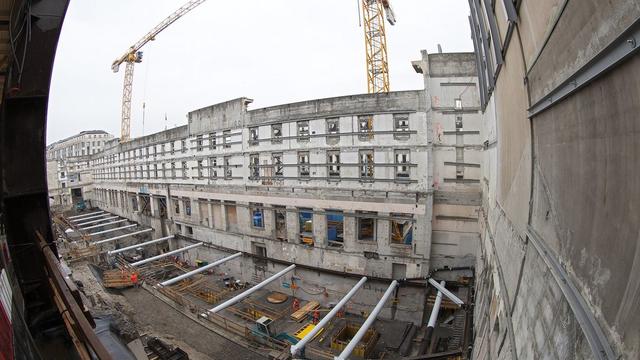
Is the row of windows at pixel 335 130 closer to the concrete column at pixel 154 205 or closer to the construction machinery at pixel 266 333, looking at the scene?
the construction machinery at pixel 266 333

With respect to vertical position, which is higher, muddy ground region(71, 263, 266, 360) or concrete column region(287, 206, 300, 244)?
concrete column region(287, 206, 300, 244)

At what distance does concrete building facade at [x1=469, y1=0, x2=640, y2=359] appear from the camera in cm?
181

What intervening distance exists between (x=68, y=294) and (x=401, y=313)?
47.5ft

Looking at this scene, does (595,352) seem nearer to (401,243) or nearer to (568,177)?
(568,177)

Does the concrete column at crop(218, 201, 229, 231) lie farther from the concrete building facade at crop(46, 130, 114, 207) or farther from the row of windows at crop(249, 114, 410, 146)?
the concrete building facade at crop(46, 130, 114, 207)

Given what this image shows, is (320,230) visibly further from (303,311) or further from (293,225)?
(303,311)

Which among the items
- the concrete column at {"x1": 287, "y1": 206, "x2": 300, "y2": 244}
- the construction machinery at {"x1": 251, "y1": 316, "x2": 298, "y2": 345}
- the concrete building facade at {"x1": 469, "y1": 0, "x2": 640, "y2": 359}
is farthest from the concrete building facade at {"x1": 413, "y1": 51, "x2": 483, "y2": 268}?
the concrete building facade at {"x1": 469, "y1": 0, "x2": 640, "y2": 359}

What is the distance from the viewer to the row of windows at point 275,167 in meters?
15.4

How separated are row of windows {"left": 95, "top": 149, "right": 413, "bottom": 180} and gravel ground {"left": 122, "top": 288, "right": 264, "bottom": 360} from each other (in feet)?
30.7

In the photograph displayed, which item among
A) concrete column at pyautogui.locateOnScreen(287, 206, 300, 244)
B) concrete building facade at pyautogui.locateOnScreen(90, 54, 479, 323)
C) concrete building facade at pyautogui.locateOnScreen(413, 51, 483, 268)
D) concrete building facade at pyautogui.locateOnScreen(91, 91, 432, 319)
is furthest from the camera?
concrete column at pyautogui.locateOnScreen(287, 206, 300, 244)

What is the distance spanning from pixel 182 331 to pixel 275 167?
10.3 metres

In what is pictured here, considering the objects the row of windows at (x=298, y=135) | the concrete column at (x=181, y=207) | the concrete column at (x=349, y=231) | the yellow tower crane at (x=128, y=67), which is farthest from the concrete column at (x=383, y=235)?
the yellow tower crane at (x=128, y=67)

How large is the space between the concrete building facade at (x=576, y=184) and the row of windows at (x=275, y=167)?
1056 cm

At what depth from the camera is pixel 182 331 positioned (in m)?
13.1
